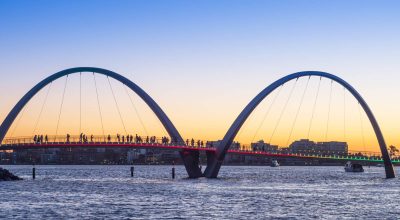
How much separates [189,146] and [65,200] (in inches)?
1369

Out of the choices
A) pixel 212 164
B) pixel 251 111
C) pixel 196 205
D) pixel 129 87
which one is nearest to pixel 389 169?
pixel 251 111

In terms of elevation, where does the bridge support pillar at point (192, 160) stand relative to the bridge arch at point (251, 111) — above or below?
below

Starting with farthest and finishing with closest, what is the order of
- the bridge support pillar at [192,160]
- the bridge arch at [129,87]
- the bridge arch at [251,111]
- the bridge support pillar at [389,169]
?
the bridge support pillar at [389,169]
the bridge support pillar at [192,160]
the bridge arch at [129,87]
the bridge arch at [251,111]

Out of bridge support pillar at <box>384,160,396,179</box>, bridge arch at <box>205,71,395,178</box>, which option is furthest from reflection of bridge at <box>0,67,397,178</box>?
bridge support pillar at <box>384,160,396,179</box>

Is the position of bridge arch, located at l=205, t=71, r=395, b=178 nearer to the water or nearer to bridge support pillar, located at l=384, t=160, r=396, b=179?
bridge support pillar, located at l=384, t=160, r=396, b=179

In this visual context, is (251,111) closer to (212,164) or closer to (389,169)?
(212,164)

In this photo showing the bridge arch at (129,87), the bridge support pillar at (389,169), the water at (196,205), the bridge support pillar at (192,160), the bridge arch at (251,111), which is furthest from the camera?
the bridge support pillar at (389,169)

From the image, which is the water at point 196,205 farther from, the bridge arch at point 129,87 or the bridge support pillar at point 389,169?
the bridge support pillar at point 389,169

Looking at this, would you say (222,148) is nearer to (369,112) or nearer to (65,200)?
(369,112)

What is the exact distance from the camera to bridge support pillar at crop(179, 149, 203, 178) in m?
103

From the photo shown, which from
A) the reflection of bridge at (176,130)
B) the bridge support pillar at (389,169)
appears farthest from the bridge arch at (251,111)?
the bridge support pillar at (389,169)

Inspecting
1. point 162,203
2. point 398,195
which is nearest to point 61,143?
point 162,203

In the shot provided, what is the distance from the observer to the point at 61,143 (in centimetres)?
9075

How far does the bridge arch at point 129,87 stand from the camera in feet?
335
